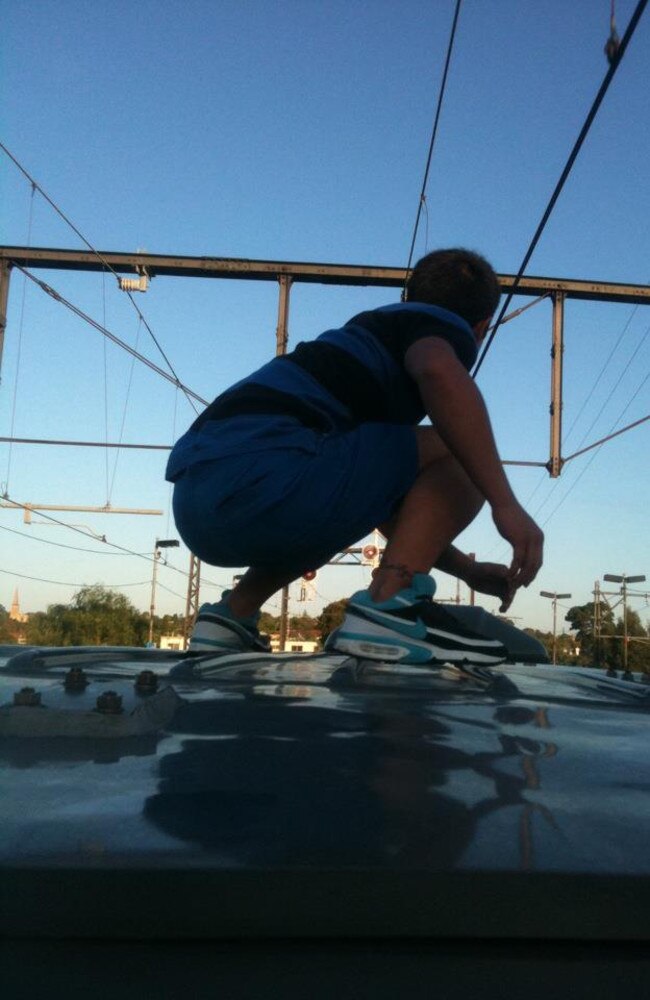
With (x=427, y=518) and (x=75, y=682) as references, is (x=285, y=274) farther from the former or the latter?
(x=75, y=682)

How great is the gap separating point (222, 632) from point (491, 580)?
2.00 ft

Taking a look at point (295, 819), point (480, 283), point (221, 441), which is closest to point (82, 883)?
point (295, 819)

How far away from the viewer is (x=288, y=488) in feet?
5.40

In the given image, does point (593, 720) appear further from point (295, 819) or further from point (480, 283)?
point (480, 283)

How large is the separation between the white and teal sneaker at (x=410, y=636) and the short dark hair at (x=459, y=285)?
0.67 metres

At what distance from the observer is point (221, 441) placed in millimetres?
1667

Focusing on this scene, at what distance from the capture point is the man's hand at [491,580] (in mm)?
1868

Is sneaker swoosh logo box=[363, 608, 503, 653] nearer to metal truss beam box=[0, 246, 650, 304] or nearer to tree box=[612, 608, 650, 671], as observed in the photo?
metal truss beam box=[0, 246, 650, 304]

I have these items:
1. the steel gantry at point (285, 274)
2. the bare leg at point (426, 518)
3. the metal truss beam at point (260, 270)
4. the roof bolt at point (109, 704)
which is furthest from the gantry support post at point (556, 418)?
the roof bolt at point (109, 704)

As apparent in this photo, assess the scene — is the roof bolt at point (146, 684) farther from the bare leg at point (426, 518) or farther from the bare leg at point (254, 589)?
the bare leg at point (254, 589)

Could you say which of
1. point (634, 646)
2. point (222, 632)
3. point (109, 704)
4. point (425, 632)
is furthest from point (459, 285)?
point (634, 646)

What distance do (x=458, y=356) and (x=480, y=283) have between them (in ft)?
0.94

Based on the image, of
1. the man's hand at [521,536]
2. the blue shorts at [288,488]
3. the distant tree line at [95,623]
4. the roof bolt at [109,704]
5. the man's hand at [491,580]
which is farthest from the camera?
the distant tree line at [95,623]

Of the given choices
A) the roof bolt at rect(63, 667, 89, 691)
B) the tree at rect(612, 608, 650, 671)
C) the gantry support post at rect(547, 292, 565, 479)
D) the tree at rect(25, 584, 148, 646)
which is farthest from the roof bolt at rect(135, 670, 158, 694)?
the tree at rect(612, 608, 650, 671)
